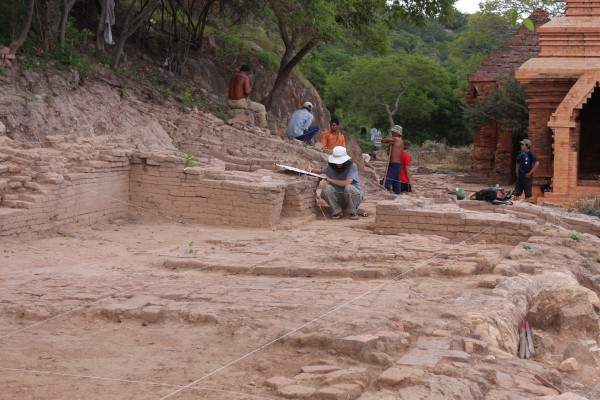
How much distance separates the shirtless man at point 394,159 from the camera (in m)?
14.8

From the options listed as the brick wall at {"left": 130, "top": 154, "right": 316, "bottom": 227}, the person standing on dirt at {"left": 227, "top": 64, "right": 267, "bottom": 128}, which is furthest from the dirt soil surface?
the person standing on dirt at {"left": 227, "top": 64, "right": 267, "bottom": 128}

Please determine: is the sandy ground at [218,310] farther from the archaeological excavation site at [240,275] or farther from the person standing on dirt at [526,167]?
the person standing on dirt at [526,167]

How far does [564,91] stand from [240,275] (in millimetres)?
12745


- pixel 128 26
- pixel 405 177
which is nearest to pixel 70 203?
pixel 405 177

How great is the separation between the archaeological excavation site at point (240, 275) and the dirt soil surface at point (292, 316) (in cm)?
2

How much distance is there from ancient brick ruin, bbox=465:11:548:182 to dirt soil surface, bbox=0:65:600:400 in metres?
15.6

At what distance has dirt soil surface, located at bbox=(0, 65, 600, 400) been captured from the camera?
5.15m

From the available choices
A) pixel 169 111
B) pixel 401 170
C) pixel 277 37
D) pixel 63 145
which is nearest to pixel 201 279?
pixel 63 145

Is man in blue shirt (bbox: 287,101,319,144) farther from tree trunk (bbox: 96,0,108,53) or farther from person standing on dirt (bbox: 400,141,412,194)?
tree trunk (bbox: 96,0,108,53)

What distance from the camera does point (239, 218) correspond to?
38.7ft

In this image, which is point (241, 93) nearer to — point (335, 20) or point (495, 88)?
point (335, 20)

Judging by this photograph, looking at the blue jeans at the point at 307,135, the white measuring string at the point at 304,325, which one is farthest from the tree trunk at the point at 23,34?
the white measuring string at the point at 304,325

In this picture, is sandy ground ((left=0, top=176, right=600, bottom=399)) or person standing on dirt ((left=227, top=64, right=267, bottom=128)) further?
person standing on dirt ((left=227, top=64, right=267, bottom=128))

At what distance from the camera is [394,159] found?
15.0 metres
